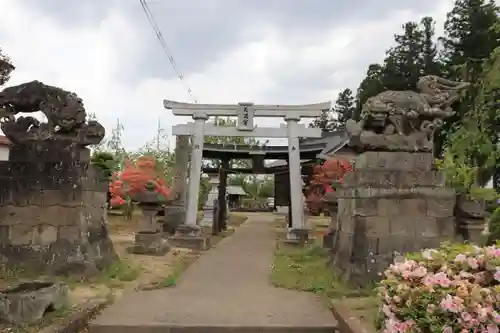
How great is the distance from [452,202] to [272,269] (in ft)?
12.0

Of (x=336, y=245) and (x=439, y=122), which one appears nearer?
(x=439, y=122)

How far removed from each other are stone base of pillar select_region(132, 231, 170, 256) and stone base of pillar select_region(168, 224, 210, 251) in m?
1.73

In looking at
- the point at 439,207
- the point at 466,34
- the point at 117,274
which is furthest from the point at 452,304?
the point at 466,34

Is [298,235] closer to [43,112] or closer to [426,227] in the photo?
[426,227]

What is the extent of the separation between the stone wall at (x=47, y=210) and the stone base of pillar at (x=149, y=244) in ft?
12.8

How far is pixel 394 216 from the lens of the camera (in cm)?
716

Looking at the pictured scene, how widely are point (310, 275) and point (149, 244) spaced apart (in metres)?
4.89

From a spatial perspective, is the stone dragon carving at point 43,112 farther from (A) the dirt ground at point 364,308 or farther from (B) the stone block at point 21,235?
(A) the dirt ground at point 364,308

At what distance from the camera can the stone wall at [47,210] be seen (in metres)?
7.68

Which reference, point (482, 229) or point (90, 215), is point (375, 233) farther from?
point (90, 215)

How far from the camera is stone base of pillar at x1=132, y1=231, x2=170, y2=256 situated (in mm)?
11914

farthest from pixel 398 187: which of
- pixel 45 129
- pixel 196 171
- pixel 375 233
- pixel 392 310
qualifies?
pixel 196 171

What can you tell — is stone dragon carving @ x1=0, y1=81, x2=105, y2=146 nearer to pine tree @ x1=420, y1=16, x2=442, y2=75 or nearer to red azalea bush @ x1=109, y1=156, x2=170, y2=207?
red azalea bush @ x1=109, y1=156, x2=170, y2=207

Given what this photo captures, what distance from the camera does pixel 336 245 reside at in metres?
8.30
